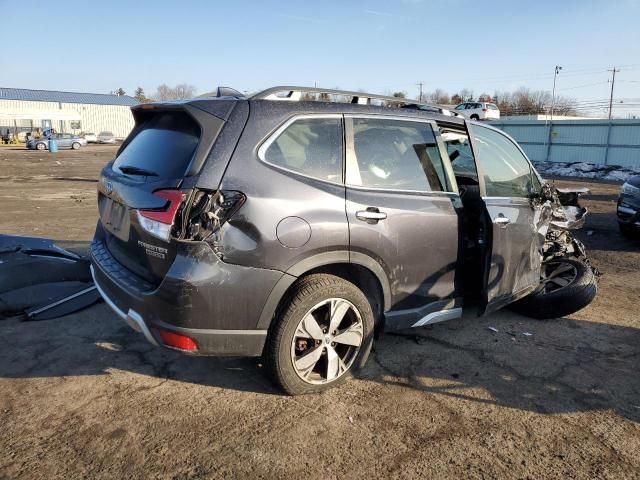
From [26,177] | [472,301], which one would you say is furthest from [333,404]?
[26,177]

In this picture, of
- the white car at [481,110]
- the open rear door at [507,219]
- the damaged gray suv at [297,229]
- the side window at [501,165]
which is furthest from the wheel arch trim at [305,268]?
the white car at [481,110]

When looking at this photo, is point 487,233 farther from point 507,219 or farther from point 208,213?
point 208,213

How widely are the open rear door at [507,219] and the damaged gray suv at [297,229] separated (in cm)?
2

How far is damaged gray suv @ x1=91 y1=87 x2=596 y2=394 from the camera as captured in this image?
9.25ft

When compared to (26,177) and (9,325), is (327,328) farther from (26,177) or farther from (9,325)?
(26,177)

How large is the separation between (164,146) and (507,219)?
2725mm

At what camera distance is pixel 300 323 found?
3121 millimetres

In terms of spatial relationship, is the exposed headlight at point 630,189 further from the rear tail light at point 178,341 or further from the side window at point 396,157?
the rear tail light at point 178,341

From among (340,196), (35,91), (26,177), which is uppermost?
(35,91)

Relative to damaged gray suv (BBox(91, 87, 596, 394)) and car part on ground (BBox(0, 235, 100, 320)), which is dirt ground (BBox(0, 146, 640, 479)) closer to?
car part on ground (BBox(0, 235, 100, 320))

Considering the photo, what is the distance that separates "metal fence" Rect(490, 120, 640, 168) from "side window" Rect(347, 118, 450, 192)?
1057 inches

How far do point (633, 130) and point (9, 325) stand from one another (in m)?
29.4

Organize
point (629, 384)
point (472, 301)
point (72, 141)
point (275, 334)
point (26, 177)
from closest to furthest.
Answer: point (275, 334) < point (629, 384) < point (472, 301) < point (26, 177) < point (72, 141)

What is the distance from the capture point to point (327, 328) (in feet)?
10.8
